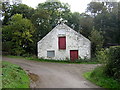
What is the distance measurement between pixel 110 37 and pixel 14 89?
957 inches

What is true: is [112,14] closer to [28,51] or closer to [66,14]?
[66,14]

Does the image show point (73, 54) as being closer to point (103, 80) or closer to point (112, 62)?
point (112, 62)

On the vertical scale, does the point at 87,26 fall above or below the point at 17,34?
above

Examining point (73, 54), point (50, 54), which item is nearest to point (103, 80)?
point (73, 54)

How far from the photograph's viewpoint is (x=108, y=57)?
1018 centimetres

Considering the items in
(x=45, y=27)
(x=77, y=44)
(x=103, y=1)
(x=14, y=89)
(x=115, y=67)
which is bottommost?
(x=14, y=89)

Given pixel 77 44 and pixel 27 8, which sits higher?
pixel 27 8

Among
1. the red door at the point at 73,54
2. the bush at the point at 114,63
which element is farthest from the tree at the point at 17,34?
the bush at the point at 114,63

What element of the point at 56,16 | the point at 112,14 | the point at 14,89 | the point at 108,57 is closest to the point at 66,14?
the point at 56,16

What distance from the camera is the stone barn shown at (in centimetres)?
2164

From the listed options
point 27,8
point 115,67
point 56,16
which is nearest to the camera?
point 115,67

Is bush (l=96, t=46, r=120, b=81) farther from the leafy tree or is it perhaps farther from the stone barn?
the leafy tree

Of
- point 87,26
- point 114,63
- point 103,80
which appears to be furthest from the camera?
point 87,26

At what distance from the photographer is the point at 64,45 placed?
73.3 ft
